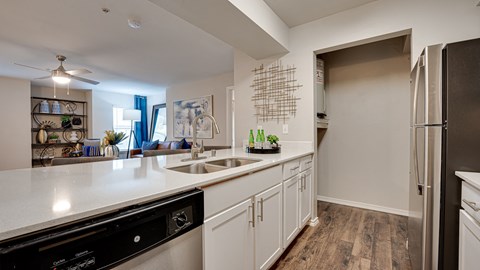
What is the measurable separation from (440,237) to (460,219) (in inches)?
6.6

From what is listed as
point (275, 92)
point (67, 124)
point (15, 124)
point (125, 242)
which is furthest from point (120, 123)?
point (125, 242)

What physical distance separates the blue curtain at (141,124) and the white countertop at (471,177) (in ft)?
24.6

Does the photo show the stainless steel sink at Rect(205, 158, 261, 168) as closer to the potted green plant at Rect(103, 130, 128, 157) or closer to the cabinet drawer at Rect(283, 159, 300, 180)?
the cabinet drawer at Rect(283, 159, 300, 180)

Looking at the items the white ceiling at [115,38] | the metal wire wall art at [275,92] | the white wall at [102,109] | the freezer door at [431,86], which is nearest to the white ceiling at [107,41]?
the white ceiling at [115,38]

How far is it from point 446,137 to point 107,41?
3.81 metres

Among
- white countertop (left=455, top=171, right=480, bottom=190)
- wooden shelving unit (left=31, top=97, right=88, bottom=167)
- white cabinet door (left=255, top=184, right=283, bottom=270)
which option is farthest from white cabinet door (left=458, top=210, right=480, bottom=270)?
wooden shelving unit (left=31, top=97, right=88, bottom=167)

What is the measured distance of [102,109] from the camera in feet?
20.9

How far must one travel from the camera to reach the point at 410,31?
1.95m

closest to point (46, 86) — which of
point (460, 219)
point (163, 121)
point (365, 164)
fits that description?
point (163, 121)

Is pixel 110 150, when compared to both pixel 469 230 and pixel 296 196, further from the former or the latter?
pixel 469 230

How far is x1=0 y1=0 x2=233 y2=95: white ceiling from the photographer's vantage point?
2249 millimetres

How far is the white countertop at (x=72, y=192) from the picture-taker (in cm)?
54

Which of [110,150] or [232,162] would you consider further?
[110,150]

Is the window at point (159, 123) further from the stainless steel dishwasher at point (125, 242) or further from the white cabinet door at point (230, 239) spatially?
the stainless steel dishwasher at point (125, 242)
